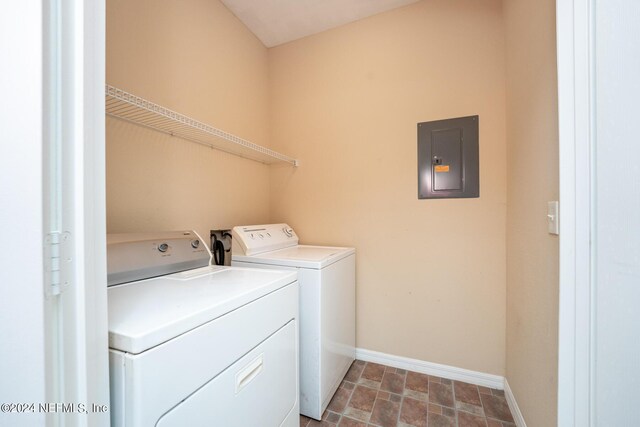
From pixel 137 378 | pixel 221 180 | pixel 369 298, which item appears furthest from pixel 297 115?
pixel 137 378

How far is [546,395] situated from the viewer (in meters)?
1.04

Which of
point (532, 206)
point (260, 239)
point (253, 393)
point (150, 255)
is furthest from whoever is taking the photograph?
point (260, 239)

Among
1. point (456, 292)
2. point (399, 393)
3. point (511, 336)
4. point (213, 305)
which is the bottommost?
point (399, 393)

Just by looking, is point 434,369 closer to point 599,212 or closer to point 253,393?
point 253,393

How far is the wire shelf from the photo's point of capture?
108cm

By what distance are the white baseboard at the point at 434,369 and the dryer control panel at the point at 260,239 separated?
1124mm

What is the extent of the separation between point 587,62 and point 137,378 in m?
1.44

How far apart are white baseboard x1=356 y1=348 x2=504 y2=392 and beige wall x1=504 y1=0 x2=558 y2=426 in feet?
0.59

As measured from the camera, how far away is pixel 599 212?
0.66m

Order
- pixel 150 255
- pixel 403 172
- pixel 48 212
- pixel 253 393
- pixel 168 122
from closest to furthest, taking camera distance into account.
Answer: pixel 48 212 < pixel 253 393 < pixel 150 255 < pixel 168 122 < pixel 403 172

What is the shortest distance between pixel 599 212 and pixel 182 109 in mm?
1991

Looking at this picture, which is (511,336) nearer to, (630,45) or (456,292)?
(456,292)

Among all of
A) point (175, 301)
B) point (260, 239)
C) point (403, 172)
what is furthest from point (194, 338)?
point (403, 172)

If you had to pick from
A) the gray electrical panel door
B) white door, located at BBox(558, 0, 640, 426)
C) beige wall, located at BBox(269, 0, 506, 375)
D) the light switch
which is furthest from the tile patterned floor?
the gray electrical panel door
